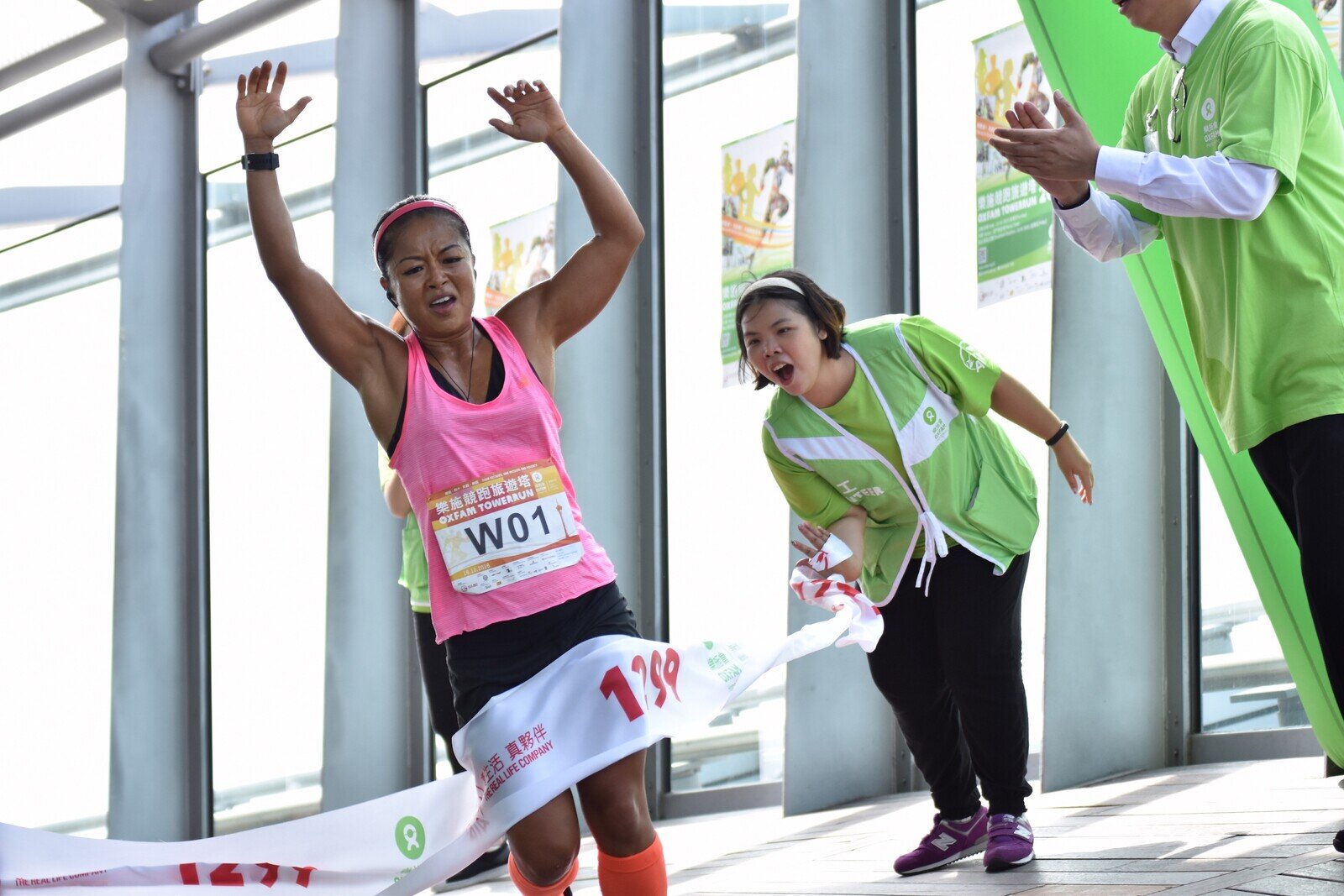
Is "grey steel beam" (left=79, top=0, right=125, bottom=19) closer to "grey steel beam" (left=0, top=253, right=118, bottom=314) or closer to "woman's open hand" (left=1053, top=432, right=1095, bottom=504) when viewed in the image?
"grey steel beam" (left=0, top=253, right=118, bottom=314)

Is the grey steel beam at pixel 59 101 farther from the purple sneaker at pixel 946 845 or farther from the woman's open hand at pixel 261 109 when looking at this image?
the purple sneaker at pixel 946 845

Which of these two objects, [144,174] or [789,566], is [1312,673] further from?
[144,174]

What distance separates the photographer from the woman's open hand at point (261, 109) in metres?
2.35

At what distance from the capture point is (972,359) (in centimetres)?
304

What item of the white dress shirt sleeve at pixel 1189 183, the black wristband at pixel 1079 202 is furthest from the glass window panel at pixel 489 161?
the white dress shirt sleeve at pixel 1189 183

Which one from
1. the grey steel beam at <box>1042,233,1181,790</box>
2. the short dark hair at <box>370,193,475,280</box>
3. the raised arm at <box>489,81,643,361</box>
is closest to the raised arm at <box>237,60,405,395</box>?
the short dark hair at <box>370,193,475,280</box>

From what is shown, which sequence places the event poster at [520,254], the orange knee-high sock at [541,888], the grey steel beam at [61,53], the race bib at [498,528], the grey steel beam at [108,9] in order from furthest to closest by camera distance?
the grey steel beam at [61,53]
the grey steel beam at [108,9]
the event poster at [520,254]
the orange knee-high sock at [541,888]
the race bib at [498,528]

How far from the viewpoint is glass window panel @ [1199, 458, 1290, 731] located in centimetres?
439

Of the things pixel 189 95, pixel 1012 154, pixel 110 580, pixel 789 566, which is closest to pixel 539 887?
pixel 1012 154

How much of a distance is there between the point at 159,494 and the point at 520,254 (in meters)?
2.54

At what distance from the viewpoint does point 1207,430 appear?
2.86 meters

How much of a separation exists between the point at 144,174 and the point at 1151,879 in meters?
7.13

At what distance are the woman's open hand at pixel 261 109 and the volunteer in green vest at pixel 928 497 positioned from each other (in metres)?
1.04

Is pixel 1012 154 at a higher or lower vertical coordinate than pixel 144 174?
lower
